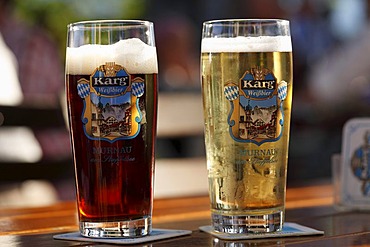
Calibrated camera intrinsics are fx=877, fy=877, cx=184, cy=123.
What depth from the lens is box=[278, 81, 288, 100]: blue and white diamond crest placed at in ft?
4.40

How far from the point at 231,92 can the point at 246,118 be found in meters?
0.05

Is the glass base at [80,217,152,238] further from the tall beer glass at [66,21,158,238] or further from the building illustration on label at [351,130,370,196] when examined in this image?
the building illustration on label at [351,130,370,196]

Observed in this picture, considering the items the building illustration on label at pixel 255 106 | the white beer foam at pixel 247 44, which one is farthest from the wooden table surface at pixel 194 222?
the white beer foam at pixel 247 44

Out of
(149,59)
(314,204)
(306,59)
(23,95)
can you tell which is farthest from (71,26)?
(306,59)

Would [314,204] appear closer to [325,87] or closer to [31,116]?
[31,116]

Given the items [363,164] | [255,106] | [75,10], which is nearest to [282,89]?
[255,106]

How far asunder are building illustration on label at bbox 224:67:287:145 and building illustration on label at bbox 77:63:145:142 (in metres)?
0.14

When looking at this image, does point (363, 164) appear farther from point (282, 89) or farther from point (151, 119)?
point (151, 119)

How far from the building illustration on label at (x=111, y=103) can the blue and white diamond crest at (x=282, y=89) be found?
8.3 inches

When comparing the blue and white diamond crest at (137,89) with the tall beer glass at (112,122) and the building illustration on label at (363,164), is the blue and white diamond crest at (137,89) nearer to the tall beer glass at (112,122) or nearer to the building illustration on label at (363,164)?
the tall beer glass at (112,122)

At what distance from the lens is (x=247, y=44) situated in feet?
4.37

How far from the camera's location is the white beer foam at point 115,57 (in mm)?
1294

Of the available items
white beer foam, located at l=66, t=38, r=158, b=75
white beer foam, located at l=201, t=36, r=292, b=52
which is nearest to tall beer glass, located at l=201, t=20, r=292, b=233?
white beer foam, located at l=201, t=36, r=292, b=52

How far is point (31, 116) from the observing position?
3.30 metres
